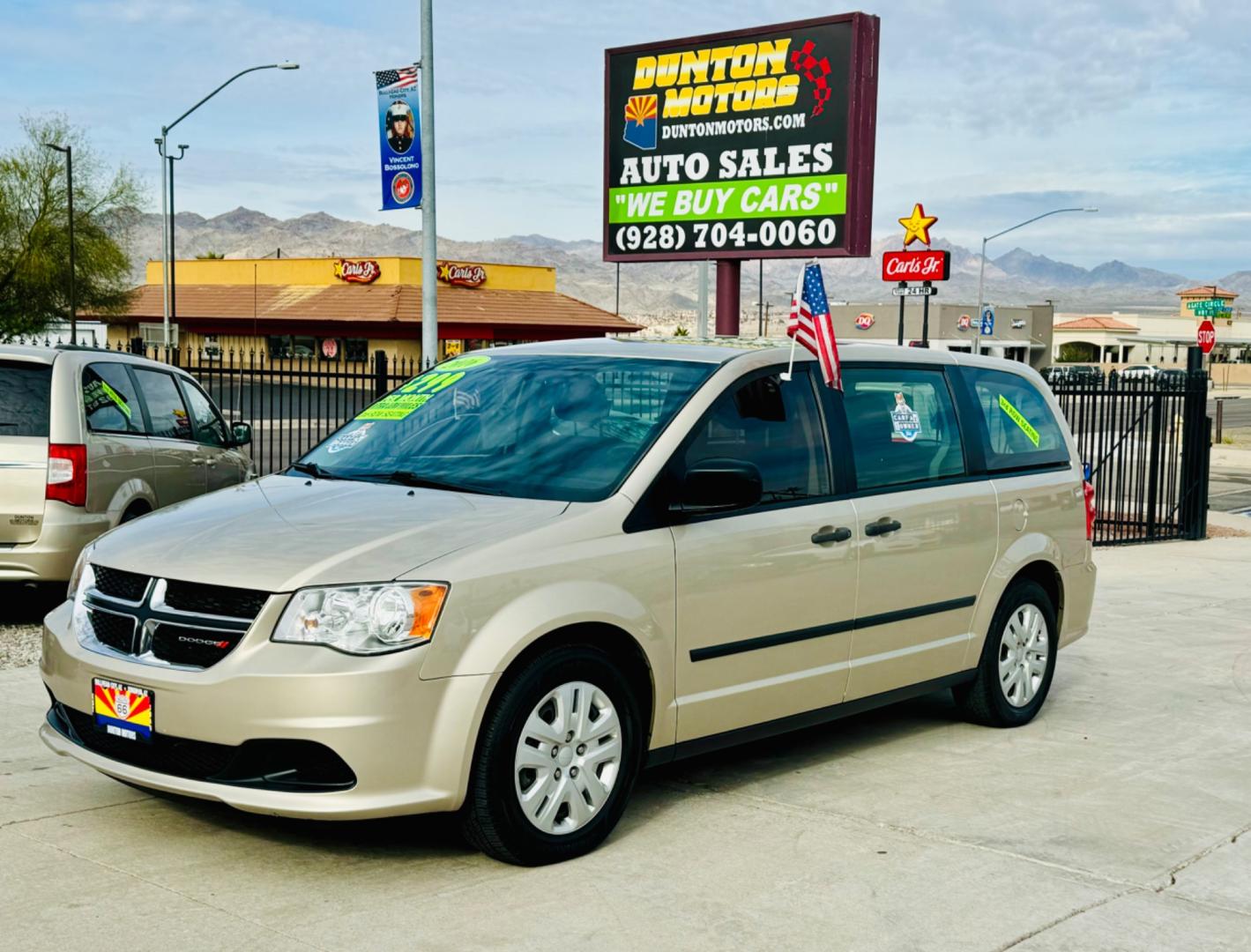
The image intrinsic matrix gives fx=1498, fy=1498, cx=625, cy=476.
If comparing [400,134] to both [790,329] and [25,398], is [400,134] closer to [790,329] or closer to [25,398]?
[25,398]

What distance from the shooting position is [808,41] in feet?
52.1

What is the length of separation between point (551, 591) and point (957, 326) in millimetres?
96180

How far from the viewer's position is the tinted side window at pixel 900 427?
654 cm

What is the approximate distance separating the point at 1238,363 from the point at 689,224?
115443mm

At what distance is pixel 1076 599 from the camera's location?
795 cm

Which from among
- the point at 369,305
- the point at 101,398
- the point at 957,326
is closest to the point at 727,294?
the point at 101,398

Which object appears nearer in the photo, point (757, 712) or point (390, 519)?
point (390, 519)

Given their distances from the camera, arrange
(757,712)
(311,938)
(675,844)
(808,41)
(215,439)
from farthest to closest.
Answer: (808,41), (215,439), (757,712), (675,844), (311,938)

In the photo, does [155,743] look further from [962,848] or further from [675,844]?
[962,848]

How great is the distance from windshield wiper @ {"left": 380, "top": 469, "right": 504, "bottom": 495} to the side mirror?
681 millimetres

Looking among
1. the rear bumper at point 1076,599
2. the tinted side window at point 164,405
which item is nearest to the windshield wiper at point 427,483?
the rear bumper at point 1076,599

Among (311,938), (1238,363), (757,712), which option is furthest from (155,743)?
(1238,363)

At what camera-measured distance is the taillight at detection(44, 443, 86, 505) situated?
8.84 m

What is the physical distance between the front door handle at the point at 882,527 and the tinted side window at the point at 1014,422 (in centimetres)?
101
